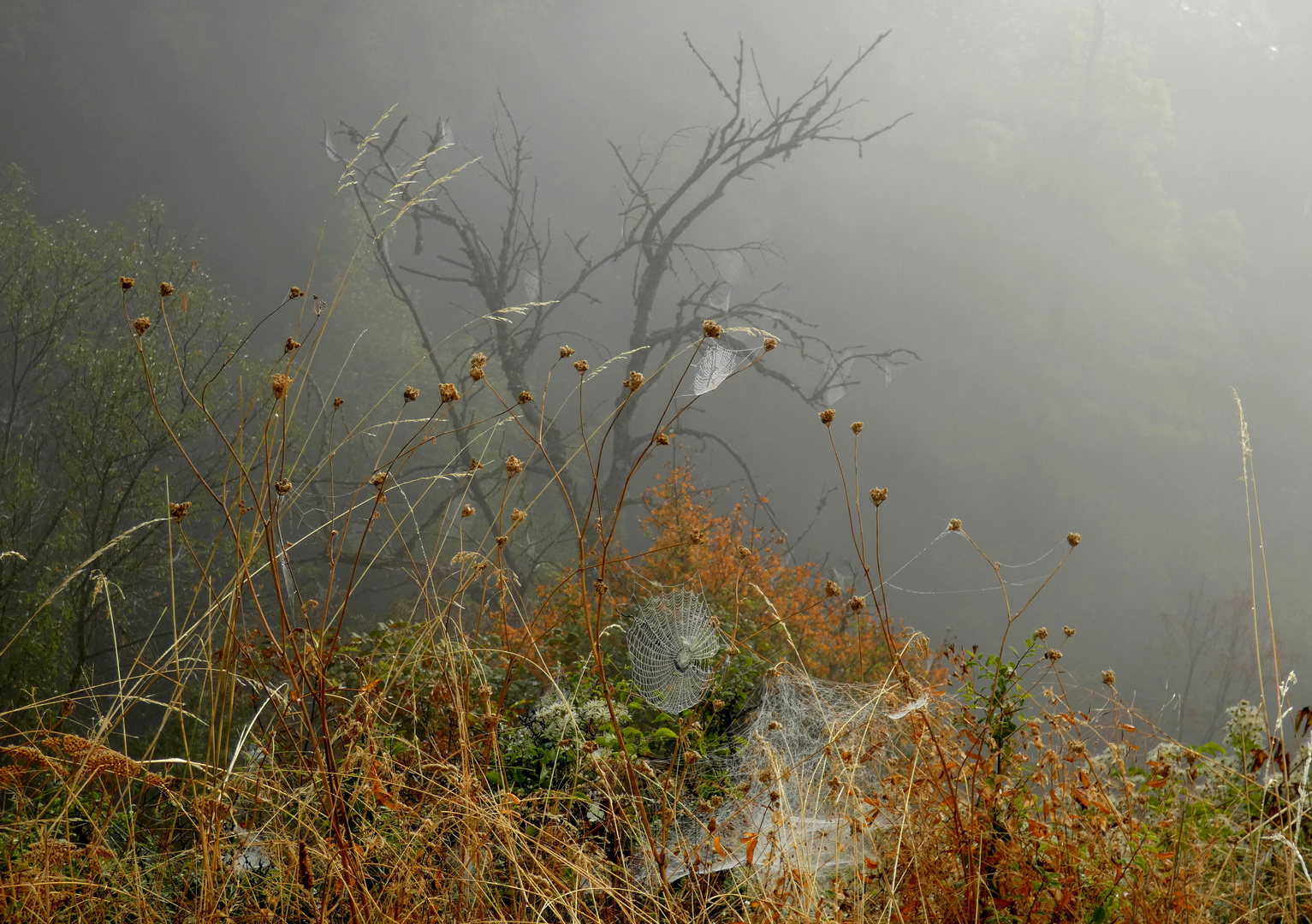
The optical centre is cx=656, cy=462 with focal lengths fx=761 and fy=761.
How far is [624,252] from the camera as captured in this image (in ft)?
33.7

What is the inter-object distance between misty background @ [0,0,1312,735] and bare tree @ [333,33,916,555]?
1391mm

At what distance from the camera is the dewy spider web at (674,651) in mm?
2412

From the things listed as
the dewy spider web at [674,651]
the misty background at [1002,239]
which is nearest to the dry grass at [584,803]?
the dewy spider web at [674,651]

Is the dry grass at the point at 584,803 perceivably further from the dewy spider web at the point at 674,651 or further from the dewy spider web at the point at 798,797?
the dewy spider web at the point at 674,651

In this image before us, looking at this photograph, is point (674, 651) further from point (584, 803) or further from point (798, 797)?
point (798, 797)

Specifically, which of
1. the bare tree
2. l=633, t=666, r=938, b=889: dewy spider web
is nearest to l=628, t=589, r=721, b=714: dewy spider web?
l=633, t=666, r=938, b=889: dewy spider web

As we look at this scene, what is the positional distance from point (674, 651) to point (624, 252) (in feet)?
27.3

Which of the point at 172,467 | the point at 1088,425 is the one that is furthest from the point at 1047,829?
the point at 1088,425

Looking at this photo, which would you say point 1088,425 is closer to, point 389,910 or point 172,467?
point 172,467

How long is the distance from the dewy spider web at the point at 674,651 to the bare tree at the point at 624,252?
0.79 meters

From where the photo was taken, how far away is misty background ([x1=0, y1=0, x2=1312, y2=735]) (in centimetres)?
1869

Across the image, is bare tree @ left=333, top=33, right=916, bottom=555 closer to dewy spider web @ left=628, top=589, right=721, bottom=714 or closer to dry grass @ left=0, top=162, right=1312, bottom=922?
dry grass @ left=0, top=162, right=1312, bottom=922

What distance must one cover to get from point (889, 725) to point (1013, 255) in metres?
23.1

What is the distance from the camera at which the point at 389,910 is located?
3.41 ft
